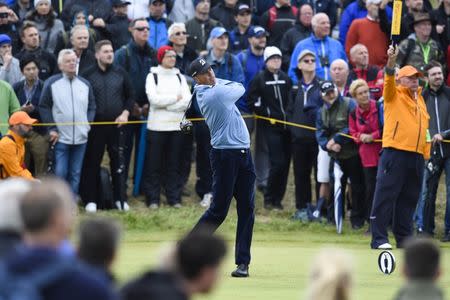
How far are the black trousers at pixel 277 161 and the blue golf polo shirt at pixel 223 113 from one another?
706cm

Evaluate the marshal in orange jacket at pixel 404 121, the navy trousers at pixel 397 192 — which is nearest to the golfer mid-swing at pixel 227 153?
the marshal in orange jacket at pixel 404 121

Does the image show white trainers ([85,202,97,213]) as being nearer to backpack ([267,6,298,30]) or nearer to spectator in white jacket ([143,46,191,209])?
spectator in white jacket ([143,46,191,209])

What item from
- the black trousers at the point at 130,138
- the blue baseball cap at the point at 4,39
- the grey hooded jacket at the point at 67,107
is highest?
the blue baseball cap at the point at 4,39

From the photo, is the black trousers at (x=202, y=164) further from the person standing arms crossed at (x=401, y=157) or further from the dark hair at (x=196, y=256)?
the dark hair at (x=196, y=256)

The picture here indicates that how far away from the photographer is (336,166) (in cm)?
1941

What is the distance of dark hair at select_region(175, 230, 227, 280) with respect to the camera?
6258 millimetres

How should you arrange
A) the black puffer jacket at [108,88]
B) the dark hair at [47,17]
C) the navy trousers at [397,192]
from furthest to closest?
the dark hair at [47,17] → the black puffer jacket at [108,88] → the navy trousers at [397,192]

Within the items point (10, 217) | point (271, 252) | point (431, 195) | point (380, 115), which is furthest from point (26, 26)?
point (10, 217)

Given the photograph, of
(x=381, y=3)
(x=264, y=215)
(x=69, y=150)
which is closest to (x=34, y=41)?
(x=69, y=150)

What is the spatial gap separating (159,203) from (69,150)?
183 cm

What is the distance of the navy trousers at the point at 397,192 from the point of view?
52.7 feet

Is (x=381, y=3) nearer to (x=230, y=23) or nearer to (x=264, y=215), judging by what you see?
(x=230, y=23)

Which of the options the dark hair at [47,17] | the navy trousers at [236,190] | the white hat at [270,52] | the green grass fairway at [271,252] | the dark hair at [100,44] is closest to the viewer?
the green grass fairway at [271,252]

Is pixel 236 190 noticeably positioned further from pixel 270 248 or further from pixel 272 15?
pixel 272 15
